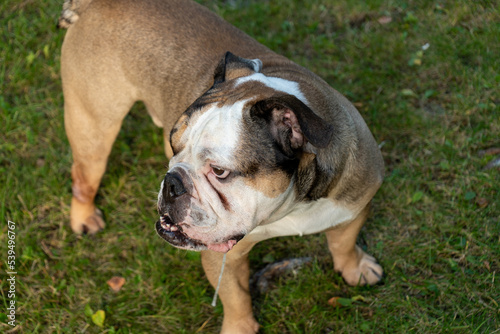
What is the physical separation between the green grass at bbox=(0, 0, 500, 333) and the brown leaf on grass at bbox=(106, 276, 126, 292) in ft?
0.18

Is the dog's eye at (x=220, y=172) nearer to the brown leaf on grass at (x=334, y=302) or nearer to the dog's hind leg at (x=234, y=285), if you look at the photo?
the dog's hind leg at (x=234, y=285)

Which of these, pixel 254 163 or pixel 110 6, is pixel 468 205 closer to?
pixel 254 163

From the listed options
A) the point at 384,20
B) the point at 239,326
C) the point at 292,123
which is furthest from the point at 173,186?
the point at 384,20

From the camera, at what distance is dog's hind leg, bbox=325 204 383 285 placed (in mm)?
3525

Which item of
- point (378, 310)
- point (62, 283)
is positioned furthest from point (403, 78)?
point (62, 283)

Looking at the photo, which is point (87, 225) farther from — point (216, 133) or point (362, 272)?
point (216, 133)

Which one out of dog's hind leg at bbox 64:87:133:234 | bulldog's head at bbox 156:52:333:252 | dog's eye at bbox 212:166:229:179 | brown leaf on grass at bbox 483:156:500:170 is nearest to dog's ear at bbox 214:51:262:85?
bulldog's head at bbox 156:52:333:252

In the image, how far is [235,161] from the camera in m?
2.41

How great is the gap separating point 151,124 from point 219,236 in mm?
2754

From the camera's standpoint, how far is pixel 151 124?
5.11 m

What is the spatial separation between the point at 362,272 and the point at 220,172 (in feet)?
5.60

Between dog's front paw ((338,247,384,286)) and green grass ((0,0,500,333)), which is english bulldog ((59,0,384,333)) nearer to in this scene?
dog's front paw ((338,247,384,286))

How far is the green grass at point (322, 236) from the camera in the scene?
3.65 meters

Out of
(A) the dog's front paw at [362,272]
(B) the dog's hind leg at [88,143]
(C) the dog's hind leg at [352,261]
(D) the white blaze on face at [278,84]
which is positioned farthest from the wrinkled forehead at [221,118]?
(A) the dog's front paw at [362,272]
